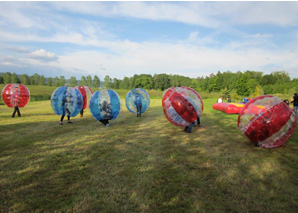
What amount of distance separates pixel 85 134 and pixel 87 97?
6.86 metres

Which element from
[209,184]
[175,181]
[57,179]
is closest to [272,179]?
[209,184]

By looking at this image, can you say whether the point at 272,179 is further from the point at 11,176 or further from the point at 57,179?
the point at 11,176

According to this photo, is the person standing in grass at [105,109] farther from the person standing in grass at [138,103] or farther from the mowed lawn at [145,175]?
the person standing in grass at [138,103]

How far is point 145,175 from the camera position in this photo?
14.8 ft

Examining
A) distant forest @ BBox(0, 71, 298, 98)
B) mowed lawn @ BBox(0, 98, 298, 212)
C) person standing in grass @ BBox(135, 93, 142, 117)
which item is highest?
distant forest @ BBox(0, 71, 298, 98)

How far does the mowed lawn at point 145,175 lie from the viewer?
11.3 feet

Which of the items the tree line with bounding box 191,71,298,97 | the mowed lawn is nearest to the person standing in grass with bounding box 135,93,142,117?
the mowed lawn

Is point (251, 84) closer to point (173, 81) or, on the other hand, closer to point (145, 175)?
point (145, 175)

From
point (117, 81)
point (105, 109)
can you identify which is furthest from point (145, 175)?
point (117, 81)

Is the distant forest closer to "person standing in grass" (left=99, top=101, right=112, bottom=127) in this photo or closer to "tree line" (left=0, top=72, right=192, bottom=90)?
"tree line" (left=0, top=72, right=192, bottom=90)

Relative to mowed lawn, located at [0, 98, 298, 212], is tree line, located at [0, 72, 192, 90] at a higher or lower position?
higher

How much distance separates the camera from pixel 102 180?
4.27 metres

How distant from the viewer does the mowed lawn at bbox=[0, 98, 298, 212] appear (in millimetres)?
3457

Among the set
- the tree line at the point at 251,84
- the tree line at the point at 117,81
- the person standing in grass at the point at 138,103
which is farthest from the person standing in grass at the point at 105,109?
the tree line at the point at 117,81
